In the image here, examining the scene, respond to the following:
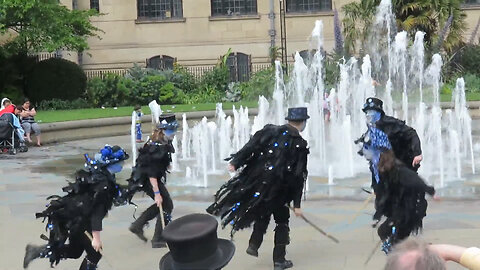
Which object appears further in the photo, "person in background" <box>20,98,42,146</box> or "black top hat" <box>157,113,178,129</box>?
"person in background" <box>20,98,42,146</box>

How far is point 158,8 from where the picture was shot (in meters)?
32.8

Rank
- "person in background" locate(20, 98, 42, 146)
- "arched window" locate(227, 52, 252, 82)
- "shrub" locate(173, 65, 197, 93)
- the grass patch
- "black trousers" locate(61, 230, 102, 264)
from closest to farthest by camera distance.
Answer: "black trousers" locate(61, 230, 102, 264)
"person in background" locate(20, 98, 42, 146)
the grass patch
"shrub" locate(173, 65, 197, 93)
"arched window" locate(227, 52, 252, 82)

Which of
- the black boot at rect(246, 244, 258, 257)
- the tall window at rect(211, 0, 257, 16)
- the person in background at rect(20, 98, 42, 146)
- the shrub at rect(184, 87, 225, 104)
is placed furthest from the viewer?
the tall window at rect(211, 0, 257, 16)

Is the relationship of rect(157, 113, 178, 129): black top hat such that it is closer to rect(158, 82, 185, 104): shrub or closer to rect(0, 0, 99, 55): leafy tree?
rect(0, 0, 99, 55): leafy tree

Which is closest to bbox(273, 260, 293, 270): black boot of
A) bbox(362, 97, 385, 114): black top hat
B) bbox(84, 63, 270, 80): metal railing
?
bbox(362, 97, 385, 114): black top hat

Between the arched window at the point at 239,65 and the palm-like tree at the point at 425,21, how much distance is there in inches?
207

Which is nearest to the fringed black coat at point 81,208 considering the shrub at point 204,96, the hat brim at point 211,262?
the hat brim at point 211,262

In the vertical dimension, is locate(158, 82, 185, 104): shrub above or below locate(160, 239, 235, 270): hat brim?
above

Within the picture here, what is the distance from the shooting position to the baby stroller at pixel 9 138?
1623cm

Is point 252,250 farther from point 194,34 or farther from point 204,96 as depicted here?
point 194,34

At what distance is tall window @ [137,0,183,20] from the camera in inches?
1289

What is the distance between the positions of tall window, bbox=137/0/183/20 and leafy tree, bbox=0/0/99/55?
7.73 meters

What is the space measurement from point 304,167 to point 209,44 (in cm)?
2673

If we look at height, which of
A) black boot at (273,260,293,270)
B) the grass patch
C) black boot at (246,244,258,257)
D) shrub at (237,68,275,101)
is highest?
shrub at (237,68,275,101)
